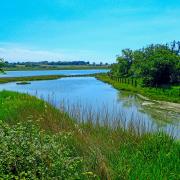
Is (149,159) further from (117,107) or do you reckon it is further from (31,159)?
(117,107)

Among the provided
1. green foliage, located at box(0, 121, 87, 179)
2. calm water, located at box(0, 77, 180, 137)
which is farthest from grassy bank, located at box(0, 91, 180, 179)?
calm water, located at box(0, 77, 180, 137)

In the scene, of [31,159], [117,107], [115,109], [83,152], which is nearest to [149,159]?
[83,152]

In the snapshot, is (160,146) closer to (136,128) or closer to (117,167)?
(136,128)

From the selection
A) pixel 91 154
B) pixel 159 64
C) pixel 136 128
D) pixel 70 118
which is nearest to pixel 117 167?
pixel 91 154

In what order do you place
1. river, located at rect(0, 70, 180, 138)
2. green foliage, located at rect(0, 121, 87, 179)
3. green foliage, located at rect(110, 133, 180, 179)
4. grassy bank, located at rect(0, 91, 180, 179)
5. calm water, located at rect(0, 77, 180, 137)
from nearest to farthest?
green foliage, located at rect(0, 121, 87, 179) → grassy bank, located at rect(0, 91, 180, 179) → green foliage, located at rect(110, 133, 180, 179) → river, located at rect(0, 70, 180, 138) → calm water, located at rect(0, 77, 180, 137)

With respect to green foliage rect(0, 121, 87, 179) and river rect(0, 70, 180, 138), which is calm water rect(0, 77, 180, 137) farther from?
green foliage rect(0, 121, 87, 179)

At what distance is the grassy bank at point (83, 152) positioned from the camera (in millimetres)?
5617

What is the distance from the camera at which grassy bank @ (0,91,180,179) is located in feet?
18.4

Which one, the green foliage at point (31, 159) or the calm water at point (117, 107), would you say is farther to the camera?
the calm water at point (117, 107)

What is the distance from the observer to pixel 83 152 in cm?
766

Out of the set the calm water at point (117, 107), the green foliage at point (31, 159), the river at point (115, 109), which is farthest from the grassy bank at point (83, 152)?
the calm water at point (117, 107)

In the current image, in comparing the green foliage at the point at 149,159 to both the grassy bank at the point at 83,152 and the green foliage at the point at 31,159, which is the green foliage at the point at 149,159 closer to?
the grassy bank at the point at 83,152

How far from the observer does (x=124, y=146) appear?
834 centimetres

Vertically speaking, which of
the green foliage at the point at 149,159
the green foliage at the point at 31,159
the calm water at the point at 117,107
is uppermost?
the green foliage at the point at 31,159
